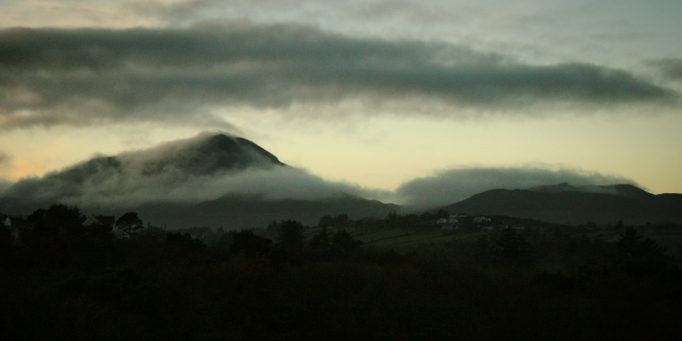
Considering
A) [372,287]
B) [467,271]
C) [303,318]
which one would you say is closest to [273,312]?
[303,318]

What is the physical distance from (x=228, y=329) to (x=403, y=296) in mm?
5784

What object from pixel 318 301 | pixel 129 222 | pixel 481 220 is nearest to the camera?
pixel 318 301

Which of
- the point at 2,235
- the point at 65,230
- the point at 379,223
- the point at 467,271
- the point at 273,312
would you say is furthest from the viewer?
the point at 379,223

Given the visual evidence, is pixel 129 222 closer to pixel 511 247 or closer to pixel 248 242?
pixel 248 242

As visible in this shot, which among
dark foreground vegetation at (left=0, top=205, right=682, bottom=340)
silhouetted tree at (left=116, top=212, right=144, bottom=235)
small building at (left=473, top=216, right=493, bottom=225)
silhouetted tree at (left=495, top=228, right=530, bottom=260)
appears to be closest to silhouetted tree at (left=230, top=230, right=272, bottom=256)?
dark foreground vegetation at (left=0, top=205, right=682, bottom=340)

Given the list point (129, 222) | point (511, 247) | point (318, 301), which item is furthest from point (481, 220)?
point (318, 301)

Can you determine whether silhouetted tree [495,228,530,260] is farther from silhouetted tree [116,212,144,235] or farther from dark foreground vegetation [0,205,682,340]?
silhouetted tree [116,212,144,235]

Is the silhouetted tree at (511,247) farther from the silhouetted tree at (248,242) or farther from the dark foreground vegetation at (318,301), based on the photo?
the dark foreground vegetation at (318,301)

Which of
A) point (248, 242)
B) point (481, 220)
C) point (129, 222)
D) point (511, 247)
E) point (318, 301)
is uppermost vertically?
point (481, 220)

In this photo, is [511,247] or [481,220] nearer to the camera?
[511,247]

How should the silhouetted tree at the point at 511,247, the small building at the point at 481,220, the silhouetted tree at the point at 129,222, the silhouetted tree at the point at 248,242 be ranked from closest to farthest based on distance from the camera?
1. the silhouetted tree at the point at 248,242
2. the silhouetted tree at the point at 511,247
3. the silhouetted tree at the point at 129,222
4. the small building at the point at 481,220

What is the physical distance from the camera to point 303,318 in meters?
18.0

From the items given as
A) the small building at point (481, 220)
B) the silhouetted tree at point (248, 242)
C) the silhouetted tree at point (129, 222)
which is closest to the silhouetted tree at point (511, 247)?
the silhouetted tree at point (248, 242)

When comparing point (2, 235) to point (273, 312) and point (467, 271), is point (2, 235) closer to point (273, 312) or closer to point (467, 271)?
point (273, 312)
